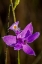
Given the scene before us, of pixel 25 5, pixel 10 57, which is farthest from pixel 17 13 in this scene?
pixel 10 57

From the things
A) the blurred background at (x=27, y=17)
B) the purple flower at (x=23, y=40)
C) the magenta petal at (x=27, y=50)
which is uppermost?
the purple flower at (x=23, y=40)

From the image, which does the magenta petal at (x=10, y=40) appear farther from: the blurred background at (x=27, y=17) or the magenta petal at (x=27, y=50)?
the blurred background at (x=27, y=17)

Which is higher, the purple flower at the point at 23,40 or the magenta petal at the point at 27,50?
the purple flower at the point at 23,40

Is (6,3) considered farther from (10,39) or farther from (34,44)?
(10,39)

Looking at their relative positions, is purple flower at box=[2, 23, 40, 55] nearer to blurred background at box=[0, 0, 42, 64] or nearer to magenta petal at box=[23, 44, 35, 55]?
magenta petal at box=[23, 44, 35, 55]

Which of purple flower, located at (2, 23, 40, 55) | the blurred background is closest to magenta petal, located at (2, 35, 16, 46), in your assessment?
purple flower, located at (2, 23, 40, 55)

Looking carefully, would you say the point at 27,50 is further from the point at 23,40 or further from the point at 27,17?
the point at 27,17

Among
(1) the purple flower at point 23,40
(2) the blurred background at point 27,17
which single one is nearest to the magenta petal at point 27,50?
(1) the purple flower at point 23,40

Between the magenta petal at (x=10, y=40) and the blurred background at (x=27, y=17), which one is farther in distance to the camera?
the blurred background at (x=27, y=17)

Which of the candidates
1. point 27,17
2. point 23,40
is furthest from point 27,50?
point 27,17
